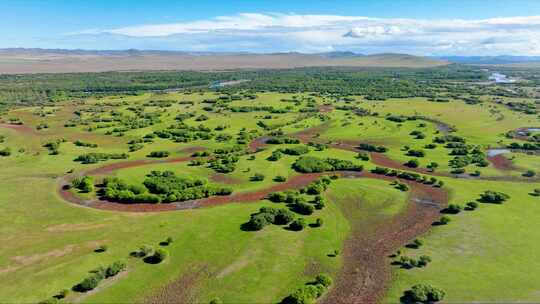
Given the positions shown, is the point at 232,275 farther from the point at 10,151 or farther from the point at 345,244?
the point at 10,151

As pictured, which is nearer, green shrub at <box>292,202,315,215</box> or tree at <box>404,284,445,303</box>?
tree at <box>404,284,445,303</box>

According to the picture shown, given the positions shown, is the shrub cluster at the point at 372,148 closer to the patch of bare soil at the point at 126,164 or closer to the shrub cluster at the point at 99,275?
the patch of bare soil at the point at 126,164

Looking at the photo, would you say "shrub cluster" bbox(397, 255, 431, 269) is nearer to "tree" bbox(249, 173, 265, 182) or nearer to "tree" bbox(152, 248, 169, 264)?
"tree" bbox(152, 248, 169, 264)

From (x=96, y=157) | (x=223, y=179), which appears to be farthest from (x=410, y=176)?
(x=96, y=157)

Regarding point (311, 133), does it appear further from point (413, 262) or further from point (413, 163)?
point (413, 262)

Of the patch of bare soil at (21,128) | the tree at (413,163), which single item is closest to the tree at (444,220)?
the tree at (413,163)

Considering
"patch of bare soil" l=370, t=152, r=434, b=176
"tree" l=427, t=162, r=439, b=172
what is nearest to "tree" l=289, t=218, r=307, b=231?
"patch of bare soil" l=370, t=152, r=434, b=176
